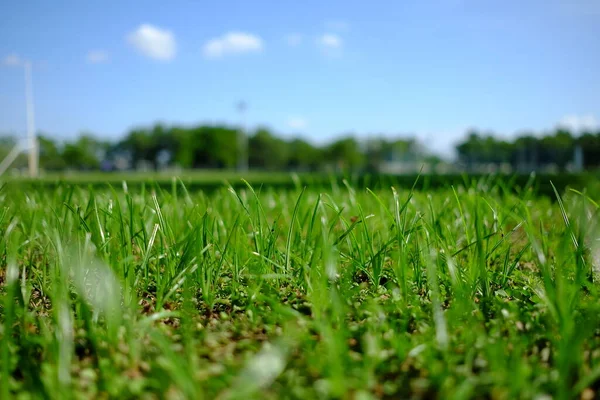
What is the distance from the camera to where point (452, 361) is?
1078 mm

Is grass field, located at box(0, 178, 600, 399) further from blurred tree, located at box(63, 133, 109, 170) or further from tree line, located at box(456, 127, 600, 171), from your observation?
blurred tree, located at box(63, 133, 109, 170)

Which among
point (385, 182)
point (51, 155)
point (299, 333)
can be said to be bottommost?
point (299, 333)

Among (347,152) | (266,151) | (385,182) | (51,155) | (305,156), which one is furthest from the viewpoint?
(305,156)

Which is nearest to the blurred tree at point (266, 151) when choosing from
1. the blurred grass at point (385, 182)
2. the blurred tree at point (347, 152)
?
the blurred tree at point (347, 152)

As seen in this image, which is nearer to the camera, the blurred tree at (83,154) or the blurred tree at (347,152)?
the blurred tree at (83,154)

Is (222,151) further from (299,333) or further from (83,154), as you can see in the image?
(299,333)

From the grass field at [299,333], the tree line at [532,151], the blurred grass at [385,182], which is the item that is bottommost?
the grass field at [299,333]

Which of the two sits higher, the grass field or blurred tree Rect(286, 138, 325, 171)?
blurred tree Rect(286, 138, 325, 171)

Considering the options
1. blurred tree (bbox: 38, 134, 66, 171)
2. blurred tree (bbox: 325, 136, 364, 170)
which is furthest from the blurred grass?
blurred tree (bbox: 325, 136, 364, 170)

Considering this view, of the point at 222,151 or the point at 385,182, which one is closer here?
the point at 385,182

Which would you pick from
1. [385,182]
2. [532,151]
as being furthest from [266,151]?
[385,182]

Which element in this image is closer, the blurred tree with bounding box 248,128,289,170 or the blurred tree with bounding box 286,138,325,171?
the blurred tree with bounding box 248,128,289,170

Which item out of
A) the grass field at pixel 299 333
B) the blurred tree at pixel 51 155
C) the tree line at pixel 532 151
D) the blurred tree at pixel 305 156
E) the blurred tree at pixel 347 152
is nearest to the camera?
the grass field at pixel 299 333

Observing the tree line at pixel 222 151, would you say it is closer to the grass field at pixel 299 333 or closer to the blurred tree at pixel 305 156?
the blurred tree at pixel 305 156
